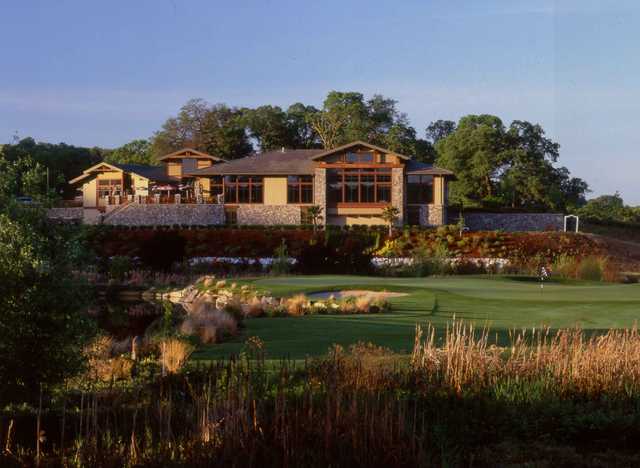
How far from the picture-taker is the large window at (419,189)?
2297 inches

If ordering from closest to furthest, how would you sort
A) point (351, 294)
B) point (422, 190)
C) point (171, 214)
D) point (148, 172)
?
1. point (351, 294)
2. point (171, 214)
3. point (422, 190)
4. point (148, 172)

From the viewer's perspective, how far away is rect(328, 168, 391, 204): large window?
5762cm

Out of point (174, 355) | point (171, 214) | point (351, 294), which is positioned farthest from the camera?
point (171, 214)

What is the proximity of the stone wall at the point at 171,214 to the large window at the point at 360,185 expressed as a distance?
7801mm

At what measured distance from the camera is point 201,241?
141 feet

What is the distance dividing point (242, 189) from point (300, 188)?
398cm

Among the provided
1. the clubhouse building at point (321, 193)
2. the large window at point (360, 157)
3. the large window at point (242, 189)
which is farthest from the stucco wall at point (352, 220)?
the large window at point (242, 189)

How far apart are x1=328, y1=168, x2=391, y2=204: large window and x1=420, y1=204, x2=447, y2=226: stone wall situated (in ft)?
8.94

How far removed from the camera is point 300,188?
5856 cm

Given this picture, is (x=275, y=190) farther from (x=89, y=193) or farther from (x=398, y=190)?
(x=89, y=193)

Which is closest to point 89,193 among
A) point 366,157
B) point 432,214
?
point 366,157

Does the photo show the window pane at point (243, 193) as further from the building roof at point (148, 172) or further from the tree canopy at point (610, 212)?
the tree canopy at point (610, 212)

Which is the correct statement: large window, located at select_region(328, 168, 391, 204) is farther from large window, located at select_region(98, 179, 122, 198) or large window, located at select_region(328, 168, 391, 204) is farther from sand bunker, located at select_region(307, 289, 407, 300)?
sand bunker, located at select_region(307, 289, 407, 300)

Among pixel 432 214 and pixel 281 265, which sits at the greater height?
pixel 432 214
